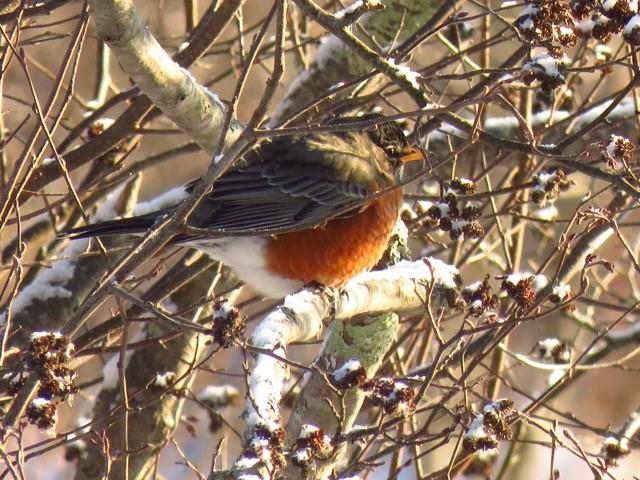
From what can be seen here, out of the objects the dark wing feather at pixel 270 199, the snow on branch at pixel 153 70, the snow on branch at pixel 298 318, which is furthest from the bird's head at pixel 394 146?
the snow on branch at pixel 153 70

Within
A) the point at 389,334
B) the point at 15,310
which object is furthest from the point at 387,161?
the point at 15,310

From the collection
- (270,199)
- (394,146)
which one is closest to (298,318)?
(270,199)

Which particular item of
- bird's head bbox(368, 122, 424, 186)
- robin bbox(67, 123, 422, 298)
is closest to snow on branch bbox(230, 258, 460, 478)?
robin bbox(67, 123, 422, 298)

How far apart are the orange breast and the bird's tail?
0.56 meters

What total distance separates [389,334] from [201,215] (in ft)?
2.95

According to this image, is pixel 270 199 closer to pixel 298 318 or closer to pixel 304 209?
pixel 304 209

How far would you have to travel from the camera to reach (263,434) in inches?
89.4

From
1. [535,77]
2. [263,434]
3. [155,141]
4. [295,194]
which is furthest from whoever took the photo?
[155,141]

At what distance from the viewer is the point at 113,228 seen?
12.2ft

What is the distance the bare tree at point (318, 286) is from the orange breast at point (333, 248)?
0.64 ft

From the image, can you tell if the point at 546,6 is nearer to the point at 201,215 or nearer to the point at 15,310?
the point at 201,215

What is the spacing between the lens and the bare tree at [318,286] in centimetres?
261

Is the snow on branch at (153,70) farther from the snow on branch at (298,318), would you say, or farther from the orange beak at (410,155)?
the orange beak at (410,155)

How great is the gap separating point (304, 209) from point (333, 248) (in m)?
0.34
